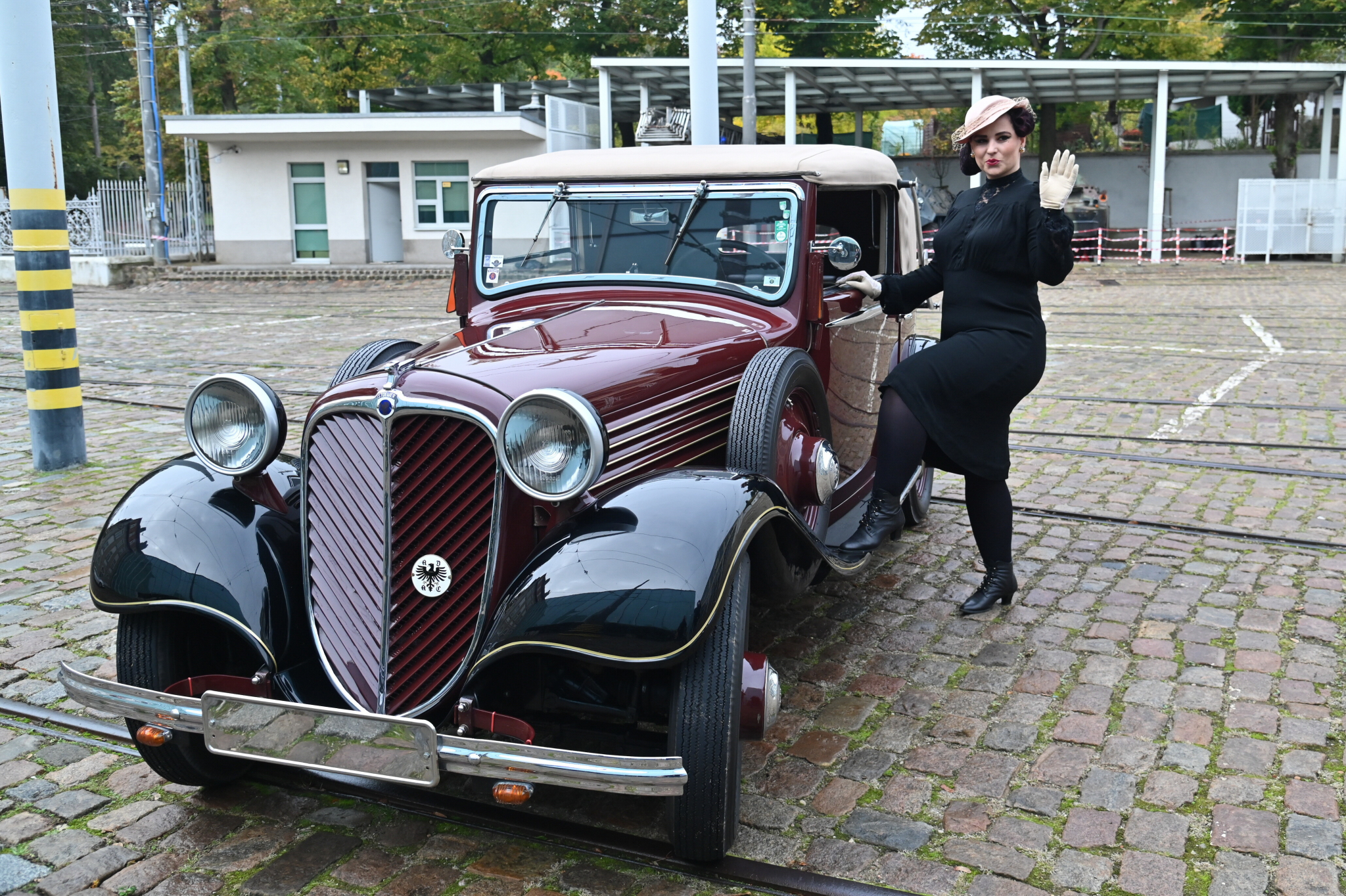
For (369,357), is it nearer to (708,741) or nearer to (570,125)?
(708,741)

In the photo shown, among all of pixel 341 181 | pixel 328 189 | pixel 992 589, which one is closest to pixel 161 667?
pixel 992 589

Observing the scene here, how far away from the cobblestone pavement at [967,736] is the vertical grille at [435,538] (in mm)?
519

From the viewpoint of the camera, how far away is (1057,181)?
13.9ft

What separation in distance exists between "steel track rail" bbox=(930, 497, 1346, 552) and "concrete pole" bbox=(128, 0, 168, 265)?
24.9 m

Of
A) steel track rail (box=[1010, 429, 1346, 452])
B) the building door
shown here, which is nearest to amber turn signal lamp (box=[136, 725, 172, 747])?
steel track rail (box=[1010, 429, 1346, 452])

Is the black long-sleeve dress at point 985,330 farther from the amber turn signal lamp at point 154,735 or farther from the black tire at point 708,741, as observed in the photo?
the amber turn signal lamp at point 154,735

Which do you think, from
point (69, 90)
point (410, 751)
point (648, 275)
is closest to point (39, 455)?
point (648, 275)

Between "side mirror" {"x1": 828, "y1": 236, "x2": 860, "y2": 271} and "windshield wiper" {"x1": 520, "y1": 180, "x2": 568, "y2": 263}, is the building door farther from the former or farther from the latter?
"side mirror" {"x1": 828, "y1": 236, "x2": 860, "y2": 271}

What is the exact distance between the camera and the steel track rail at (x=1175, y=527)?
5.74 meters

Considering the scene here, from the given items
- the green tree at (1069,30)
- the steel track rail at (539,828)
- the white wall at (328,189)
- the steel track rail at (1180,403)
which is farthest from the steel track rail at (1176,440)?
the green tree at (1069,30)

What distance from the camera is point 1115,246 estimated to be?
31.6m

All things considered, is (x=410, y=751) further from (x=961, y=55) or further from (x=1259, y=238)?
(x=961, y=55)

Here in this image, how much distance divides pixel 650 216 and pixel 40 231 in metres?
4.77

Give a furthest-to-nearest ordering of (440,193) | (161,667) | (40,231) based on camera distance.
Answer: (440,193) → (40,231) → (161,667)
